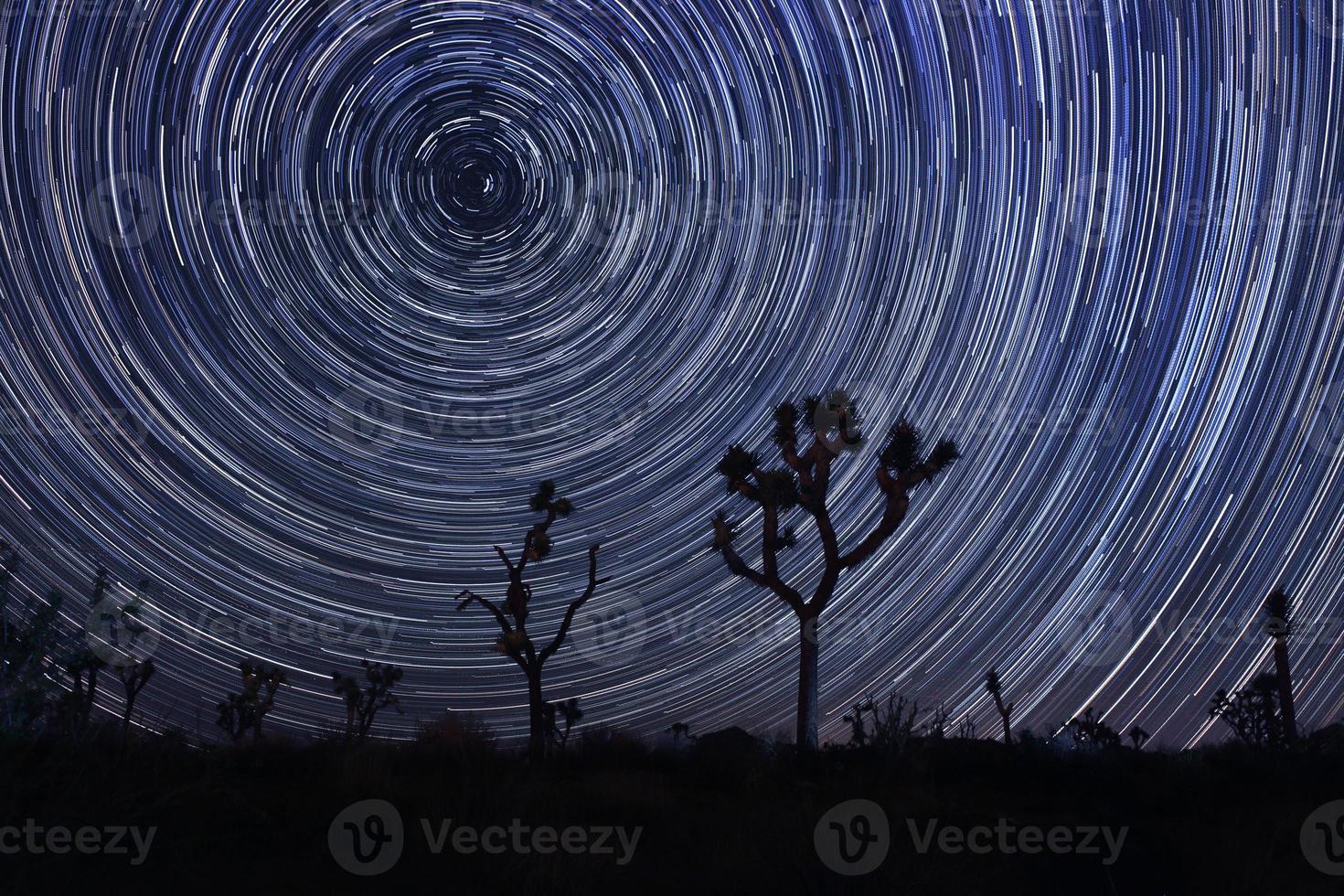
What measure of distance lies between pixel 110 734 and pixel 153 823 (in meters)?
3.13

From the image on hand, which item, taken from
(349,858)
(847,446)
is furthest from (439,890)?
(847,446)

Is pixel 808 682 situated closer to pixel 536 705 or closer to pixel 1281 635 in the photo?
pixel 536 705

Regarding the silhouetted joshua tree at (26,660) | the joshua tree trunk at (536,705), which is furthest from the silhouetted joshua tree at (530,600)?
the silhouetted joshua tree at (26,660)

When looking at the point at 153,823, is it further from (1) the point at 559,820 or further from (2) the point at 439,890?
(1) the point at 559,820

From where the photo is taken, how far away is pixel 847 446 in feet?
61.7

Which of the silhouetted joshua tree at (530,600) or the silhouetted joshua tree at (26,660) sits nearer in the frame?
the silhouetted joshua tree at (26,660)

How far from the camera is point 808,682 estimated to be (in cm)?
1723

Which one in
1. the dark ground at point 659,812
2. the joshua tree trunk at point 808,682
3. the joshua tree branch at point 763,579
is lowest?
the dark ground at point 659,812

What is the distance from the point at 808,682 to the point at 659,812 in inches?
360

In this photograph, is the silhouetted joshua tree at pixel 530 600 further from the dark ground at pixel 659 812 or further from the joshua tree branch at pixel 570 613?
the dark ground at pixel 659 812

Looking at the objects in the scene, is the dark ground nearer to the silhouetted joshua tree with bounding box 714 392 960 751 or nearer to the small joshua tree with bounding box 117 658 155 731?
the silhouetted joshua tree with bounding box 714 392 960 751

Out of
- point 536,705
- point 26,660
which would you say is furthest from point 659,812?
point 536,705

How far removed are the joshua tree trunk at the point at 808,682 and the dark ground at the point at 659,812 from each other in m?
4.87

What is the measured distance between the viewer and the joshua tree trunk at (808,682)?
652 inches
